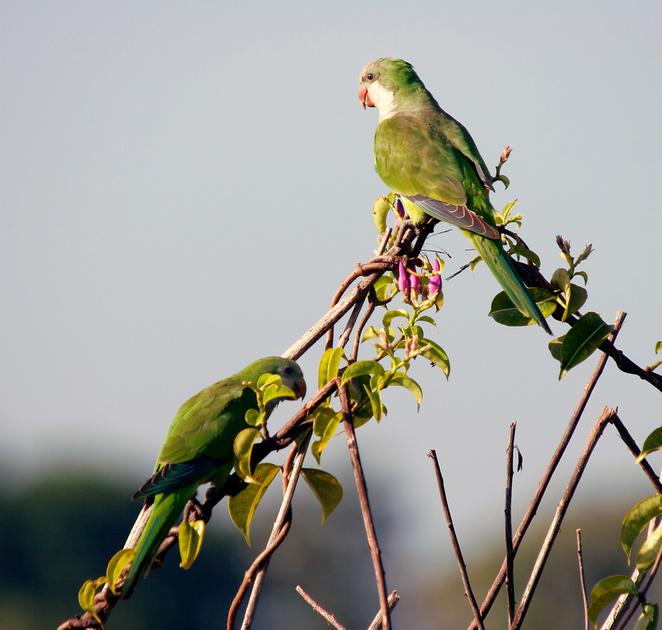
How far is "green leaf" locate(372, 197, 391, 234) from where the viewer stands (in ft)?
9.46

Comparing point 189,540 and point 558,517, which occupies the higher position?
point 189,540

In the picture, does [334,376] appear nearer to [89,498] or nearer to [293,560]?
[293,560]

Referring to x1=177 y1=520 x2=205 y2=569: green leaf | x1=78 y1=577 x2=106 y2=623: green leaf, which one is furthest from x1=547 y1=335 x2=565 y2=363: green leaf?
x1=78 y1=577 x2=106 y2=623: green leaf

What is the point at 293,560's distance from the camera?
150ft

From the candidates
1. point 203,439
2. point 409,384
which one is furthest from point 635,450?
point 203,439

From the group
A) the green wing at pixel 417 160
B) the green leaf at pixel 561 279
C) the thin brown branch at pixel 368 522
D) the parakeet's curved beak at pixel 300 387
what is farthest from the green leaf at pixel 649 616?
the green wing at pixel 417 160

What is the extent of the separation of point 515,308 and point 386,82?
3.83 metres

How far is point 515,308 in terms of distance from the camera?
2.49m

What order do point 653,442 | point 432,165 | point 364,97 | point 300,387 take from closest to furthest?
point 653,442 → point 300,387 → point 432,165 → point 364,97

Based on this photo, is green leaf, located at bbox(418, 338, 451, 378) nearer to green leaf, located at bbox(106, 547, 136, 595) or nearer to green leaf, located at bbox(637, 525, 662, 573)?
green leaf, located at bbox(637, 525, 662, 573)

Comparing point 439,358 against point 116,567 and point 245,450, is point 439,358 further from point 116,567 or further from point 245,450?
point 116,567

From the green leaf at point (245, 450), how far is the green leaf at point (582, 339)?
0.98m

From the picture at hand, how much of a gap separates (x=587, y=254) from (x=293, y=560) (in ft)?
151

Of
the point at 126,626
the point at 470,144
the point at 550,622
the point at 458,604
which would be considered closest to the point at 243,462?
the point at 470,144
